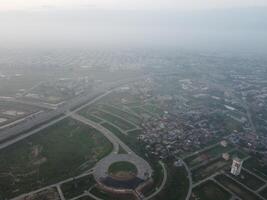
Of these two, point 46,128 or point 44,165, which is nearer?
point 44,165

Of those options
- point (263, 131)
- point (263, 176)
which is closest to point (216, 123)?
point (263, 131)

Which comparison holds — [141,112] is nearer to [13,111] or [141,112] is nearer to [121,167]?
[121,167]

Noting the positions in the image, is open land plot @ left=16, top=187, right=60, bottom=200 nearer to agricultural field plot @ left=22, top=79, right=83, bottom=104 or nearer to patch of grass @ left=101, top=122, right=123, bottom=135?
patch of grass @ left=101, top=122, right=123, bottom=135

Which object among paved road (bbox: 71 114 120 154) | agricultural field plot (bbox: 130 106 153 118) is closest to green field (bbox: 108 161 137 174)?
paved road (bbox: 71 114 120 154)

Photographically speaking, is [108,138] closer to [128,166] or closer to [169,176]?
[128,166]

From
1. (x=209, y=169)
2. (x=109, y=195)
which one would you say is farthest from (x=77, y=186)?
(x=209, y=169)

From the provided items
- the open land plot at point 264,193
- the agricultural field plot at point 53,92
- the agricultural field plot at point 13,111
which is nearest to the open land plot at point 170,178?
the open land plot at point 264,193
